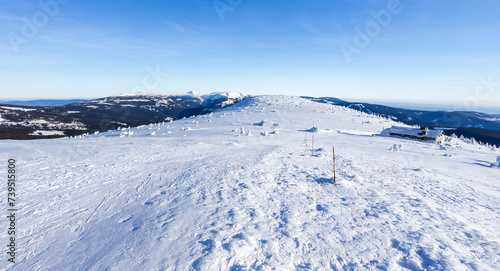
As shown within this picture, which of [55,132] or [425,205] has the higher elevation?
[425,205]

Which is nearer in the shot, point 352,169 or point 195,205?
point 195,205

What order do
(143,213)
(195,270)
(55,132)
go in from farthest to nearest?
(55,132)
(143,213)
(195,270)

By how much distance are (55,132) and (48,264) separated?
157233mm

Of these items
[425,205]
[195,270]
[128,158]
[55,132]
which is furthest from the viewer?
[55,132]

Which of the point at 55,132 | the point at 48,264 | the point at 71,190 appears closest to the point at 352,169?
the point at 48,264

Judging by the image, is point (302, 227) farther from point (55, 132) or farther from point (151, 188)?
point (55, 132)

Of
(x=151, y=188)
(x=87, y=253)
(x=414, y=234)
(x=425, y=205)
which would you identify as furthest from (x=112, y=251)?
(x=425, y=205)

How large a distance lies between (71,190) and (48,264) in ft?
16.4

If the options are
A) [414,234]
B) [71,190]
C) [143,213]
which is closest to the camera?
[414,234]

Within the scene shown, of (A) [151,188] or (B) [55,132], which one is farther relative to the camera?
(B) [55,132]

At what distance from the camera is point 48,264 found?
15.1 feet

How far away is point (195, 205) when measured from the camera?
700 centimetres

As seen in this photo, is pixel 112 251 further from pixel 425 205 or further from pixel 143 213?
pixel 425 205

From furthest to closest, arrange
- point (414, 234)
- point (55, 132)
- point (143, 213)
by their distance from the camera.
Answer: point (55, 132) → point (143, 213) → point (414, 234)
